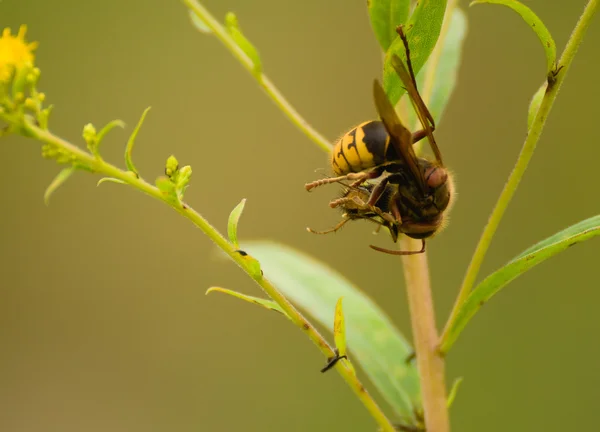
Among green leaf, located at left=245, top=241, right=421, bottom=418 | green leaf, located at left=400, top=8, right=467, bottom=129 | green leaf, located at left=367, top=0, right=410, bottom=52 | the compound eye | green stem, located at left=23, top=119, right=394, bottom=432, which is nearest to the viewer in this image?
green stem, located at left=23, top=119, right=394, bottom=432

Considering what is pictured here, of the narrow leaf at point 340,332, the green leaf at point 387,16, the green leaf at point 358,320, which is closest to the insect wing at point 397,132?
the green leaf at point 387,16

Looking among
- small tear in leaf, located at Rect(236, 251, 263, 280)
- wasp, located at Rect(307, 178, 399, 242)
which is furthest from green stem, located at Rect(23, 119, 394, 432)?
wasp, located at Rect(307, 178, 399, 242)

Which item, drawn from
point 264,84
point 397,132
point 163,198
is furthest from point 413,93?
point 163,198

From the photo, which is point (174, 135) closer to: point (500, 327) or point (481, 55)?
point (481, 55)

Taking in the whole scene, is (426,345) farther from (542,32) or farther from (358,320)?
(542,32)

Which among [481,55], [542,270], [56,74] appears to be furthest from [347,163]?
[56,74]

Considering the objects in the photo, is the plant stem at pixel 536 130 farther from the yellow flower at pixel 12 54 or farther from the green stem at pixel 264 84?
the yellow flower at pixel 12 54

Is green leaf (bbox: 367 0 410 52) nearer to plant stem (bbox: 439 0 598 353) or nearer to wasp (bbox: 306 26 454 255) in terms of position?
wasp (bbox: 306 26 454 255)
